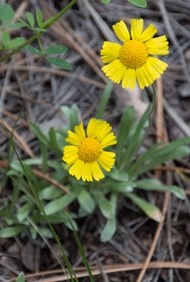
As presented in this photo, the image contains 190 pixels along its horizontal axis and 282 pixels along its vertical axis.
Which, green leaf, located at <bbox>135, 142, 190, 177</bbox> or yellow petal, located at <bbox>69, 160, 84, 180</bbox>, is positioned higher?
yellow petal, located at <bbox>69, 160, 84, 180</bbox>

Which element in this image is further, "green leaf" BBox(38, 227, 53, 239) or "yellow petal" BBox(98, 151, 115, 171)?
"green leaf" BBox(38, 227, 53, 239)

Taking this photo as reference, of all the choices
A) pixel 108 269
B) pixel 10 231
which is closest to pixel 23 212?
pixel 10 231

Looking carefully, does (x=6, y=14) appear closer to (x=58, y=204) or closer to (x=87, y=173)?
(x=87, y=173)

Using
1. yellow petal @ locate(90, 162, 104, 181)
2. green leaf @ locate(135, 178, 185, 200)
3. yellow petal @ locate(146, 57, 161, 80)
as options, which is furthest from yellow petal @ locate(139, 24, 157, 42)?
green leaf @ locate(135, 178, 185, 200)

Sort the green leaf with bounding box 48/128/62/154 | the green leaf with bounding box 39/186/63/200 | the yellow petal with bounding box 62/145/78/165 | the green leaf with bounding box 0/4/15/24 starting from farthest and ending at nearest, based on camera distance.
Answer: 1. the green leaf with bounding box 39/186/63/200
2. the green leaf with bounding box 48/128/62/154
3. the green leaf with bounding box 0/4/15/24
4. the yellow petal with bounding box 62/145/78/165

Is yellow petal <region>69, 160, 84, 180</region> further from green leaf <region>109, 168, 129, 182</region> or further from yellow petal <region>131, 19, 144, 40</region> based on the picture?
yellow petal <region>131, 19, 144, 40</region>

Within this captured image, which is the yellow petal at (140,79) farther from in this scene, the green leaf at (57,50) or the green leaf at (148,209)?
the green leaf at (148,209)
